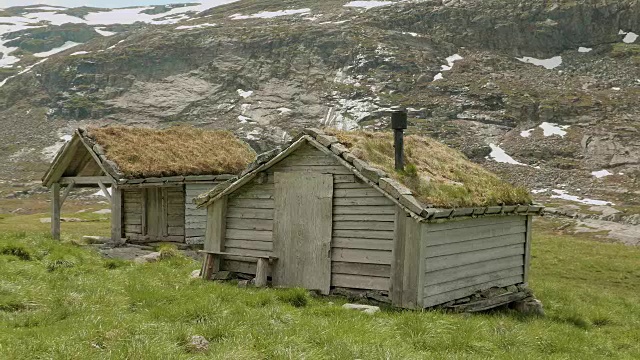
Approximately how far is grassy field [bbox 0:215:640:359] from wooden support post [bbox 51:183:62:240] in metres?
8.99

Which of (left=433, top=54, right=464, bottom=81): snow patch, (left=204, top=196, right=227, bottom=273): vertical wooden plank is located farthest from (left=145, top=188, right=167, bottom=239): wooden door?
(left=433, top=54, right=464, bottom=81): snow patch

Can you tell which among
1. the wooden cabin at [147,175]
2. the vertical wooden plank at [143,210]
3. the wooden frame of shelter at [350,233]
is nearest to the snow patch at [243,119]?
the wooden cabin at [147,175]

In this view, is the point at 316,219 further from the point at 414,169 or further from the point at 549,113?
the point at 549,113

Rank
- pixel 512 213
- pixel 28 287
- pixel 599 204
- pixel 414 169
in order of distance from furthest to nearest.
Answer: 1. pixel 599 204
2. pixel 512 213
3. pixel 414 169
4. pixel 28 287

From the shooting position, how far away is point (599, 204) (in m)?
61.6

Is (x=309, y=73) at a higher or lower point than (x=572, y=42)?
lower

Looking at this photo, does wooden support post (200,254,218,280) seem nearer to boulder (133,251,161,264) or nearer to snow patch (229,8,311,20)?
boulder (133,251,161,264)

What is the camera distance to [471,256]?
15.0 meters

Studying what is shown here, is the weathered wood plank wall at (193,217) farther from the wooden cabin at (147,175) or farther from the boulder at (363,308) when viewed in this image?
the boulder at (363,308)

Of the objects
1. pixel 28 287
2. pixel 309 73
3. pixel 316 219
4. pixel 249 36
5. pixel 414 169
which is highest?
pixel 249 36

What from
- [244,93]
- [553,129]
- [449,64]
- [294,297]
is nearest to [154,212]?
[294,297]

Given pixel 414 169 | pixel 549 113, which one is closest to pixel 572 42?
pixel 549 113

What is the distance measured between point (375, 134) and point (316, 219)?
3034 millimetres

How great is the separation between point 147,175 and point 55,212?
5014 mm
